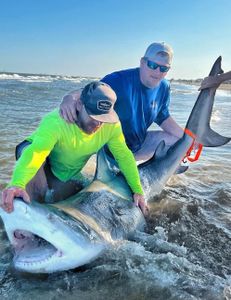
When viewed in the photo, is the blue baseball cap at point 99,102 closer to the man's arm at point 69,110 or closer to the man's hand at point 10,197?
the man's arm at point 69,110

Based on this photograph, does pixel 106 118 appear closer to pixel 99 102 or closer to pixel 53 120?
pixel 99 102

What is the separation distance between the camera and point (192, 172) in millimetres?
6906

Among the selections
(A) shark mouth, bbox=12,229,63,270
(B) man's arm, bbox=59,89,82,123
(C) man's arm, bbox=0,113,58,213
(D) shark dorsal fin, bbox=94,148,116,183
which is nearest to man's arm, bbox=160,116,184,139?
(D) shark dorsal fin, bbox=94,148,116,183

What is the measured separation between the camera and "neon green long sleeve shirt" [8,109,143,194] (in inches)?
127

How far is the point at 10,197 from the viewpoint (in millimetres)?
2791

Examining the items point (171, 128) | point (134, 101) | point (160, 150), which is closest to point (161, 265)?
point (160, 150)

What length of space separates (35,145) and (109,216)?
89 centimetres

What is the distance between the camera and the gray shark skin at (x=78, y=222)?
110 inches

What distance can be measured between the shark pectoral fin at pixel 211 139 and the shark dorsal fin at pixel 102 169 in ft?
6.05

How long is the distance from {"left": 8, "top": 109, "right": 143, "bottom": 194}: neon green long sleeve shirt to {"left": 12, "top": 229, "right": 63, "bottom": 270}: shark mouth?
1.19 ft

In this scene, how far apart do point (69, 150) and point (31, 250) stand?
1.09 metres

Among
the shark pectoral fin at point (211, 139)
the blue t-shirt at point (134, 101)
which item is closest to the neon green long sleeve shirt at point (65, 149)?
the blue t-shirt at point (134, 101)

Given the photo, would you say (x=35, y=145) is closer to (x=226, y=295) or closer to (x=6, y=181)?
(x=226, y=295)

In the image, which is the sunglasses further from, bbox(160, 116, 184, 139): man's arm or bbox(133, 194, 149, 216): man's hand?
bbox(133, 194, 149, 216): man's hand
